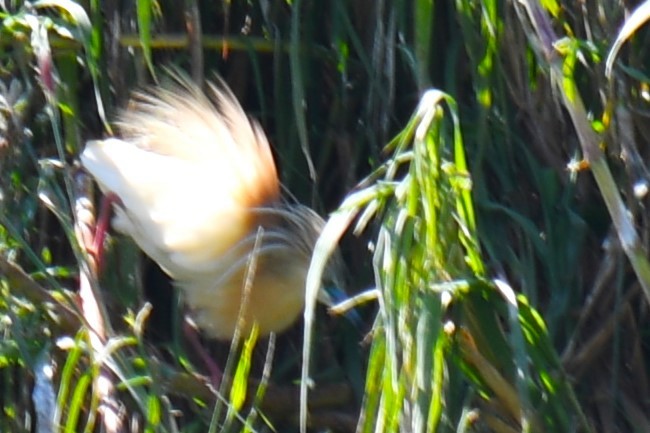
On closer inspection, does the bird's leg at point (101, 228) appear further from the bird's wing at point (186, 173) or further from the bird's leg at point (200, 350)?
the bird's leg at point (200, 350)

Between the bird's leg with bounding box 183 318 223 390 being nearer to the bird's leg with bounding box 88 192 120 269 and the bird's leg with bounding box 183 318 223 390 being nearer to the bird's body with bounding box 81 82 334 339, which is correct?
the bird's body with bounding box 81 82 334 339

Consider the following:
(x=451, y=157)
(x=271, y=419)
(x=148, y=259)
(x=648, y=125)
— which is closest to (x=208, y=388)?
(x=271, y=419)

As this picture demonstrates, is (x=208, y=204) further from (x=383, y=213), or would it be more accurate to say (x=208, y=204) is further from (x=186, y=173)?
(x=383, y=213)

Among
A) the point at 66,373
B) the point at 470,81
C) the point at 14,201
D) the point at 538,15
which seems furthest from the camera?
the point at 14,201

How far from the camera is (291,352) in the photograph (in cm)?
235

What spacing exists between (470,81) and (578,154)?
0.22m

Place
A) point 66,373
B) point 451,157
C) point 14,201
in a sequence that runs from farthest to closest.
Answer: point 14,201
point 66,373
point 451,157

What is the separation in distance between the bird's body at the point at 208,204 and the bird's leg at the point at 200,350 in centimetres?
2

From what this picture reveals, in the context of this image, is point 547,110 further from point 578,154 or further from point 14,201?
point 14,201

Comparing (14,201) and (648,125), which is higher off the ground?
(648,125)

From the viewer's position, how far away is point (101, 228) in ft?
7.63

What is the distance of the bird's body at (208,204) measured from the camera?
7.50 ft

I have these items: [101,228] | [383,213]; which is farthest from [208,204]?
[383,213]

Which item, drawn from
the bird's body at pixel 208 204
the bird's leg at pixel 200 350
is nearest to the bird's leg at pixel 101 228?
the bird's body at pixel 208 204
